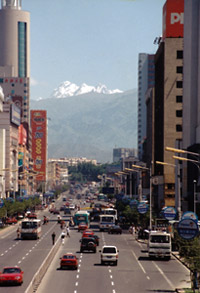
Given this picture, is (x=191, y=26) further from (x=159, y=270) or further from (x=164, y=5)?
(x=159, y=270)

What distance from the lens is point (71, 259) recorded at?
6431cm

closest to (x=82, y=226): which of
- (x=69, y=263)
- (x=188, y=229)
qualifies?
(x=69, y=263)

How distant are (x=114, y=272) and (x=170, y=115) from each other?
106m

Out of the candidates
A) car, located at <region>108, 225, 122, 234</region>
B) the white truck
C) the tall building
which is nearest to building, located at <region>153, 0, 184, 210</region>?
the tall building

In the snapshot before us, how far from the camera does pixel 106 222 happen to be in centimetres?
12888

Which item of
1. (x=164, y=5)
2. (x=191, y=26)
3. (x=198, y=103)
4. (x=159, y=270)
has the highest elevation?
(x=164, y=5)

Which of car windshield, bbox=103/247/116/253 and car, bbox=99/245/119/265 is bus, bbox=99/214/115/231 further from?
car windshield, bbox=103/247/116/253

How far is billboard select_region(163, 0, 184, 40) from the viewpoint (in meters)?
168

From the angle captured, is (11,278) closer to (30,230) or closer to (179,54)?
(30,230)

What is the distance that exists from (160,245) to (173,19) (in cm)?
10204

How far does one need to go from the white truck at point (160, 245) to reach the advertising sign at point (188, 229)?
24.6m

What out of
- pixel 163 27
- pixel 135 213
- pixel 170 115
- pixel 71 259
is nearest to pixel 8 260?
pixel 71 259

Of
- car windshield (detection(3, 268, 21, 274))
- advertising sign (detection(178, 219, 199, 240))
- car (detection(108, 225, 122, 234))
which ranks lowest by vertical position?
car windshield (detection(3, 268, 21, 274))

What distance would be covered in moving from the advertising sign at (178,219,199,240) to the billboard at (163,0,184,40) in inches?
4736
